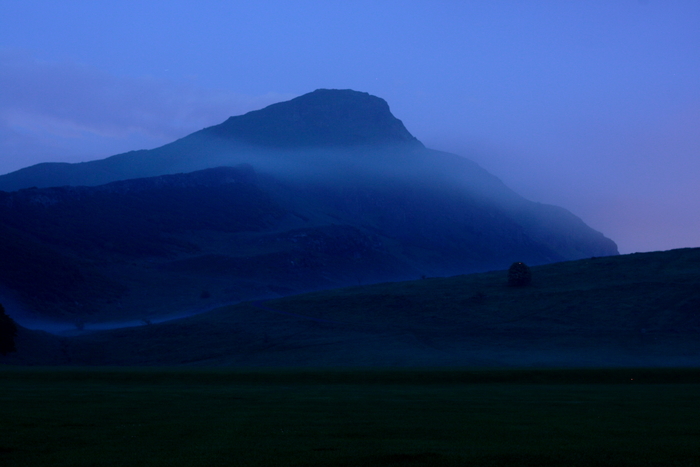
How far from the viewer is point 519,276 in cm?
7906

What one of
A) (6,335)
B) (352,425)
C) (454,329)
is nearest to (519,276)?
(454,329)

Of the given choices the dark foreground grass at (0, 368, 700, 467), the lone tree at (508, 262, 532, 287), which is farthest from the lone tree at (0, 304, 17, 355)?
the lone tree at (508, 262, 532, 287)

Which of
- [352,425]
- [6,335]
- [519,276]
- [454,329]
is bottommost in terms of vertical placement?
[454,329]

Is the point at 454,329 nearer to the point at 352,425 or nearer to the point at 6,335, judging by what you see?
the point at 6,335

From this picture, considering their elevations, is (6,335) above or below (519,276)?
below

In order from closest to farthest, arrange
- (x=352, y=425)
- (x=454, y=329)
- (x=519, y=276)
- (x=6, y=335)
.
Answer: (x=352, y=425) → (x=6, y=335) → (x=454, y=329) → (x=519, y=276)

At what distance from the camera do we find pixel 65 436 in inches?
603

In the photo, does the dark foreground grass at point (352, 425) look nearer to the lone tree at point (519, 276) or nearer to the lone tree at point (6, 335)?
the lone tree at point (6, 335)

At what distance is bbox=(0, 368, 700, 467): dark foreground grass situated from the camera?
42.6 feet

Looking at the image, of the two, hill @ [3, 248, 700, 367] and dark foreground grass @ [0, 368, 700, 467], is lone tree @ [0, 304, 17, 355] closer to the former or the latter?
hill @ [3, 248, 700, 367]

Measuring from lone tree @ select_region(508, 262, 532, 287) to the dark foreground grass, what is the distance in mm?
48896

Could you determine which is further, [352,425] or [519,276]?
[519,276]

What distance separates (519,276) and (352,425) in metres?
65.4

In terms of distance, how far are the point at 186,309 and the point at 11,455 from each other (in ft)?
318
